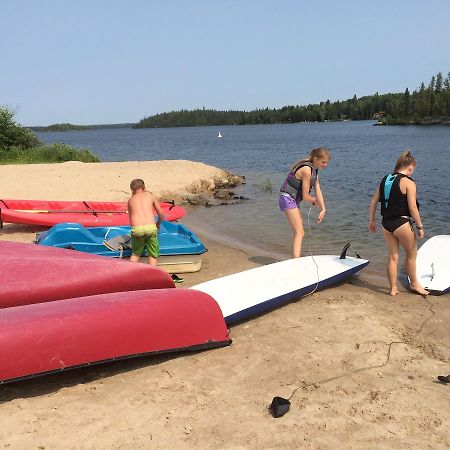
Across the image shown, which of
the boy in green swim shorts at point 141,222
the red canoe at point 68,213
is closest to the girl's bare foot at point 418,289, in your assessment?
the boy in green swim shorts at point 141,222

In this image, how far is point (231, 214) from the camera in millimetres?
13570

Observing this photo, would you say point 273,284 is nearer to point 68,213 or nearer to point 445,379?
point 445,379

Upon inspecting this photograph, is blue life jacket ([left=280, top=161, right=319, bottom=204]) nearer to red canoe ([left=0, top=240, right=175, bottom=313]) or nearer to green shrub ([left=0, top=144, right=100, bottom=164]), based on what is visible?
red canoe ([left=0, top=240, right=175, bottom=313])

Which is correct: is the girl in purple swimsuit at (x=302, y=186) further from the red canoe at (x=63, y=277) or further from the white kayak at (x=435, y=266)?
the red canoe at (x=63, y=277)

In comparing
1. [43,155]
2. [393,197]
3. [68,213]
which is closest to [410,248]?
[393,197]

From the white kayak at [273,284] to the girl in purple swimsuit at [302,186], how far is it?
63 centimetres

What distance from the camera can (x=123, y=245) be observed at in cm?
723

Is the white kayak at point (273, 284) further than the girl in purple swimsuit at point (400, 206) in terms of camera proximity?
No

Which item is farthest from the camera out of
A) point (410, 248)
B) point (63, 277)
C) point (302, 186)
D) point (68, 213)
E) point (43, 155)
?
point (43, 155)

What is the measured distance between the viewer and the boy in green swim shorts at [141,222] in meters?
6.60

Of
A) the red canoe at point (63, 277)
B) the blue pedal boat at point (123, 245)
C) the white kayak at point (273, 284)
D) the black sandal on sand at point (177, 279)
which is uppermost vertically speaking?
the red canoe at point (63, 277)

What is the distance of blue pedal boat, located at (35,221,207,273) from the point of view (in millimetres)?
7078

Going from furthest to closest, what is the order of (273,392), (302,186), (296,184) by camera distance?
(296,184)
(302,186)
(273,392)

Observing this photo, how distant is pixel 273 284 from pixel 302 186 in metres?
1.69
